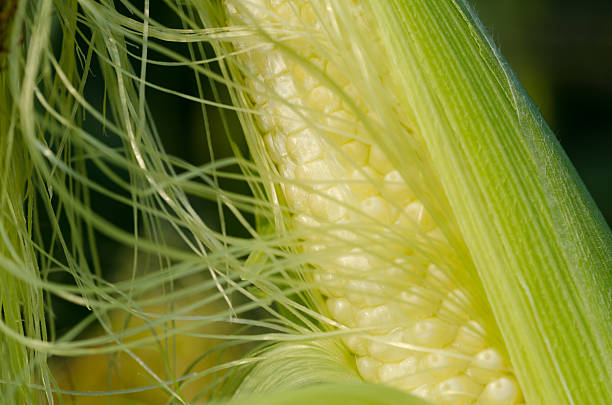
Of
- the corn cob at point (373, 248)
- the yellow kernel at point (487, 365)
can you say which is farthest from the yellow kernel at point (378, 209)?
the yellow kernel at point (487, 365)

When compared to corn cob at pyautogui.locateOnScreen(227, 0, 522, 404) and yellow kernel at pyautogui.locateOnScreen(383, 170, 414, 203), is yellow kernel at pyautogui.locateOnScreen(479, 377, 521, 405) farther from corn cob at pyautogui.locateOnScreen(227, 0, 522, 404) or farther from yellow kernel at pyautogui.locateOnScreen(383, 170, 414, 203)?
yellow kernel at pyautogui.locateOnScreen(383, 170, 414, 203)

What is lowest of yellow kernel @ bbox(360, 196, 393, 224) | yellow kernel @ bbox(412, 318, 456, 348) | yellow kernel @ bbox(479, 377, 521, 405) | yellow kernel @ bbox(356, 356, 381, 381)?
yellow kernel @ bbox(356, 356, 381, 381)

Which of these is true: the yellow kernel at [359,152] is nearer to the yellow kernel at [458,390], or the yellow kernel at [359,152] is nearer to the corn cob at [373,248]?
the corn cob at [373,248]

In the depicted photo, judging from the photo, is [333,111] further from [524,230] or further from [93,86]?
[93,86]

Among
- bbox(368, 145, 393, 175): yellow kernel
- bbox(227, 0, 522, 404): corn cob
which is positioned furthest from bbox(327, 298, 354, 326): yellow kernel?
bbox(368, 145, 393, 175): yellow kernel

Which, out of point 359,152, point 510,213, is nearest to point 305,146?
point 359,152

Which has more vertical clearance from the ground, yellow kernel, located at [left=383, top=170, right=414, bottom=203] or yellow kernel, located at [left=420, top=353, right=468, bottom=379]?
yellow kernel, located at [left=383, top=170, right=414, bottom=203]

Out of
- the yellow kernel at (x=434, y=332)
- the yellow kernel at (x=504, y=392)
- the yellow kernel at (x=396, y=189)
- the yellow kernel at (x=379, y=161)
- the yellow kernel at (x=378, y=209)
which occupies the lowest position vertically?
the yellow kernel at (x=504, y=392)

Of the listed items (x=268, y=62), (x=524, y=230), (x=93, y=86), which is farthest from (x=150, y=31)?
(x=93, y=86)
